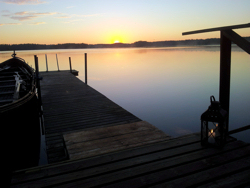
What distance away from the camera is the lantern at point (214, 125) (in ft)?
8.29

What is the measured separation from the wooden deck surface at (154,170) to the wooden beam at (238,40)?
1.26m

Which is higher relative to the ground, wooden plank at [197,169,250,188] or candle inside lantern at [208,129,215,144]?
candle inside lantern at [208,129,215,144]

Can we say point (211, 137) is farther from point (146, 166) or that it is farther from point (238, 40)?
point (238, 40)

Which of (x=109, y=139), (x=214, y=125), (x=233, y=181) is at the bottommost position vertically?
(x=109, y=139)

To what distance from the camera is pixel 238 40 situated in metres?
2.64

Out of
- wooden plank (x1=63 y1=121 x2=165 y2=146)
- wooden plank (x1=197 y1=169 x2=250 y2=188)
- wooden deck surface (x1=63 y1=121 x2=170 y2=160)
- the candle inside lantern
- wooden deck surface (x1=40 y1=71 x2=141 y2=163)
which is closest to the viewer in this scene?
wooden plank (x1=197 y1=169 x2=250 y2=188)

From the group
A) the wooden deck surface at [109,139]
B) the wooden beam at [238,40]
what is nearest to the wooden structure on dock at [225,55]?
the wooden beam at [238,40]

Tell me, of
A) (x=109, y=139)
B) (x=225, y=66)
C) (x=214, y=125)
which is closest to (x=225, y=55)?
(x=225, y=66)

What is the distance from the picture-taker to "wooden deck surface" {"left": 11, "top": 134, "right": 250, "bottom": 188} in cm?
209

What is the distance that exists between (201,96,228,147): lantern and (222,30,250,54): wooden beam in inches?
28.1

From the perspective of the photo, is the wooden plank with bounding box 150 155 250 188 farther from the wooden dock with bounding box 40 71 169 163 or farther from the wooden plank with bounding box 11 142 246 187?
the wooden dock with bounding box 40 71 169 163

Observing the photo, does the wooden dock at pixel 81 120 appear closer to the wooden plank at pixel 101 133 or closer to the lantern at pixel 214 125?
the wooden plank at pixel 101 133

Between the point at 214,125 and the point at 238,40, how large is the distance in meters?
1.13

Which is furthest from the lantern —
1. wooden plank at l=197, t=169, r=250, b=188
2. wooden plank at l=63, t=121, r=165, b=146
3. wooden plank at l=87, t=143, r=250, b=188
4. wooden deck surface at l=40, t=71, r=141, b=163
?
wooden deck surface at l=40, t=71, r=141, b=163
